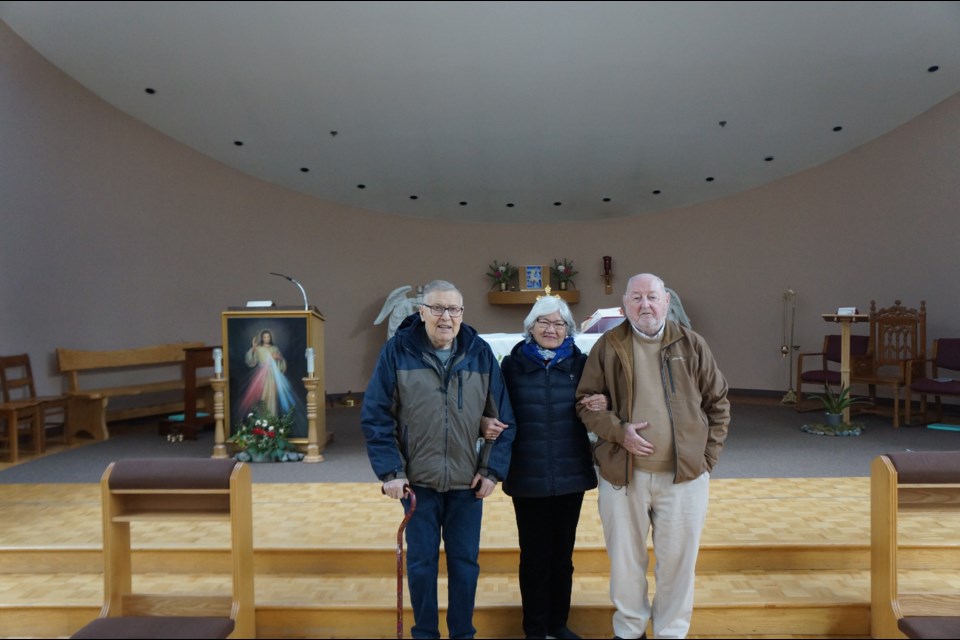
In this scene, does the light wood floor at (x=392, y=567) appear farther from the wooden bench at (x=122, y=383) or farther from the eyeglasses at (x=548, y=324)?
the wooden bench at (x=122, y=383)

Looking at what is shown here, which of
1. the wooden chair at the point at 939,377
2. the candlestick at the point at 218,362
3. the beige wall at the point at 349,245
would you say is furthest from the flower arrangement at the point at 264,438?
the wooden chair at the point at 939,377

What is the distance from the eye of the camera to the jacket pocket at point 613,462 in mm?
2344

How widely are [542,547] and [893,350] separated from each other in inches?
228

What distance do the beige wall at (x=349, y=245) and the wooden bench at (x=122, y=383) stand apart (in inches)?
8.2

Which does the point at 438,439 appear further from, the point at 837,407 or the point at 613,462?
the point at 837,407

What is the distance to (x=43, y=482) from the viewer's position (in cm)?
Result: 443

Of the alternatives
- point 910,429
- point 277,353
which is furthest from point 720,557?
point 910,429

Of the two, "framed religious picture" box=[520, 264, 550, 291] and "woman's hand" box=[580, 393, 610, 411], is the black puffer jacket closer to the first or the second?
"woman's hand" box=[580, 393, 610, 411]

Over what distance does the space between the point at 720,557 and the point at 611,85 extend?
4.80m

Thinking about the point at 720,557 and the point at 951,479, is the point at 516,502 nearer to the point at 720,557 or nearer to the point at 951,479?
the point at 720,557

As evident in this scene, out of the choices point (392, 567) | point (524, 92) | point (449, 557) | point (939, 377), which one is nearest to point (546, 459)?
point (449, 557)

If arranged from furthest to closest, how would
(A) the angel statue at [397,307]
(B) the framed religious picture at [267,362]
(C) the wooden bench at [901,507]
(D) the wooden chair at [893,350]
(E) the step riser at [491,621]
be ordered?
(A) the angel statue at [397,307] → (D) the wooden chair at [893,350] → (B) the framed religious picture at [267,362] → (E) the step riser at [491,621] → (C) the wooden bench at [901,507]

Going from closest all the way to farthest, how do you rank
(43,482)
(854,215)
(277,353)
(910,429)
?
(43,482) → (277,353) → (910,429) → (854,215)

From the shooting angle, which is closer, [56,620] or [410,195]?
[56,620]
